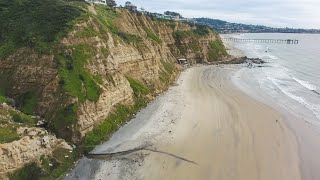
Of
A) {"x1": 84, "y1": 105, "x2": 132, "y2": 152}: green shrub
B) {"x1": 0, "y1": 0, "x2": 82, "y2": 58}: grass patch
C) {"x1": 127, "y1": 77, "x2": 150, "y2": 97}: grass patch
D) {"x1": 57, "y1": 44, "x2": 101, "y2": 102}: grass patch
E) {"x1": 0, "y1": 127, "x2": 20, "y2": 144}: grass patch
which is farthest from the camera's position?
{"x1": 127, "y1": 77, "x2": 150, "y2": 97}: grass patch

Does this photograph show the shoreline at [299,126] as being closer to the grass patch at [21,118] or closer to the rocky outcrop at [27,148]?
the rocky outcrop at [27,148]

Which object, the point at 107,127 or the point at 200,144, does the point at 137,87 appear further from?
the point at 200,144

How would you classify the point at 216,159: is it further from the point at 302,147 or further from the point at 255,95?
the point at 255,95

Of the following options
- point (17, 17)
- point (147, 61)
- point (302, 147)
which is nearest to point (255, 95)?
point (147, 61)

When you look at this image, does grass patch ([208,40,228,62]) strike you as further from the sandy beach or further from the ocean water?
the sandy beach

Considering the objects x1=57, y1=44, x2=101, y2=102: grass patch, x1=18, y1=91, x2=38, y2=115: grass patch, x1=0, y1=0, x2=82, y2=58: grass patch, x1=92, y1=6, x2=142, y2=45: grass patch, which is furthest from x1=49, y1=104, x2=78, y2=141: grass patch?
x1=92, y1=6, x2=142, y2=45: grass patch
